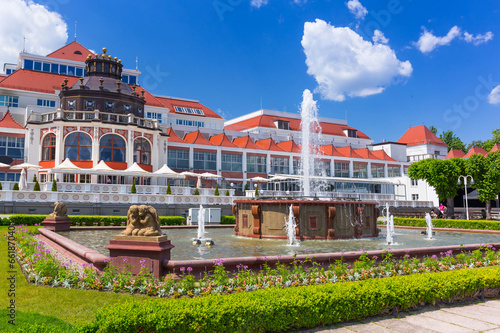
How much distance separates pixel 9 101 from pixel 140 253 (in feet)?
172

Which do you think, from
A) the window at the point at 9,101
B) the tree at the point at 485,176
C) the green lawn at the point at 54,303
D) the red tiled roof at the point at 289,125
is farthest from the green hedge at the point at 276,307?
the red tiled roof at the point at 289,125

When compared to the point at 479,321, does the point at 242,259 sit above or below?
above

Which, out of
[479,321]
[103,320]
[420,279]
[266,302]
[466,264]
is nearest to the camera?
[103,320]

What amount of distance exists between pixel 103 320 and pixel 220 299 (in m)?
1.87

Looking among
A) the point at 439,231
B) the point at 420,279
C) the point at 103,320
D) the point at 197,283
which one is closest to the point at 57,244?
the point at 197,283

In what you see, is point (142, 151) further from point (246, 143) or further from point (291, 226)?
Answer: point (291, 226)

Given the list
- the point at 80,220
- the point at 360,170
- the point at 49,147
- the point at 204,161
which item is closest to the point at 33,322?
the point at 80,220

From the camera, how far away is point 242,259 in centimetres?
896

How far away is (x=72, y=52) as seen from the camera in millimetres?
65000

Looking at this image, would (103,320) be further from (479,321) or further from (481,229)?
(481,229)

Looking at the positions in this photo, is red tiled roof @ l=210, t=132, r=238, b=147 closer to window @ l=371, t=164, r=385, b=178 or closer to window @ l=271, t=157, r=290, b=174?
window @ l=271, t=157, r=290, b=174

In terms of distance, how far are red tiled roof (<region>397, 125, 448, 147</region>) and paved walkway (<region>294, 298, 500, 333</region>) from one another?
76.6 m

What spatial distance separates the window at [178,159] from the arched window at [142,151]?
6.17m

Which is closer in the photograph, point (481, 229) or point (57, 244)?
point (57, 244)
